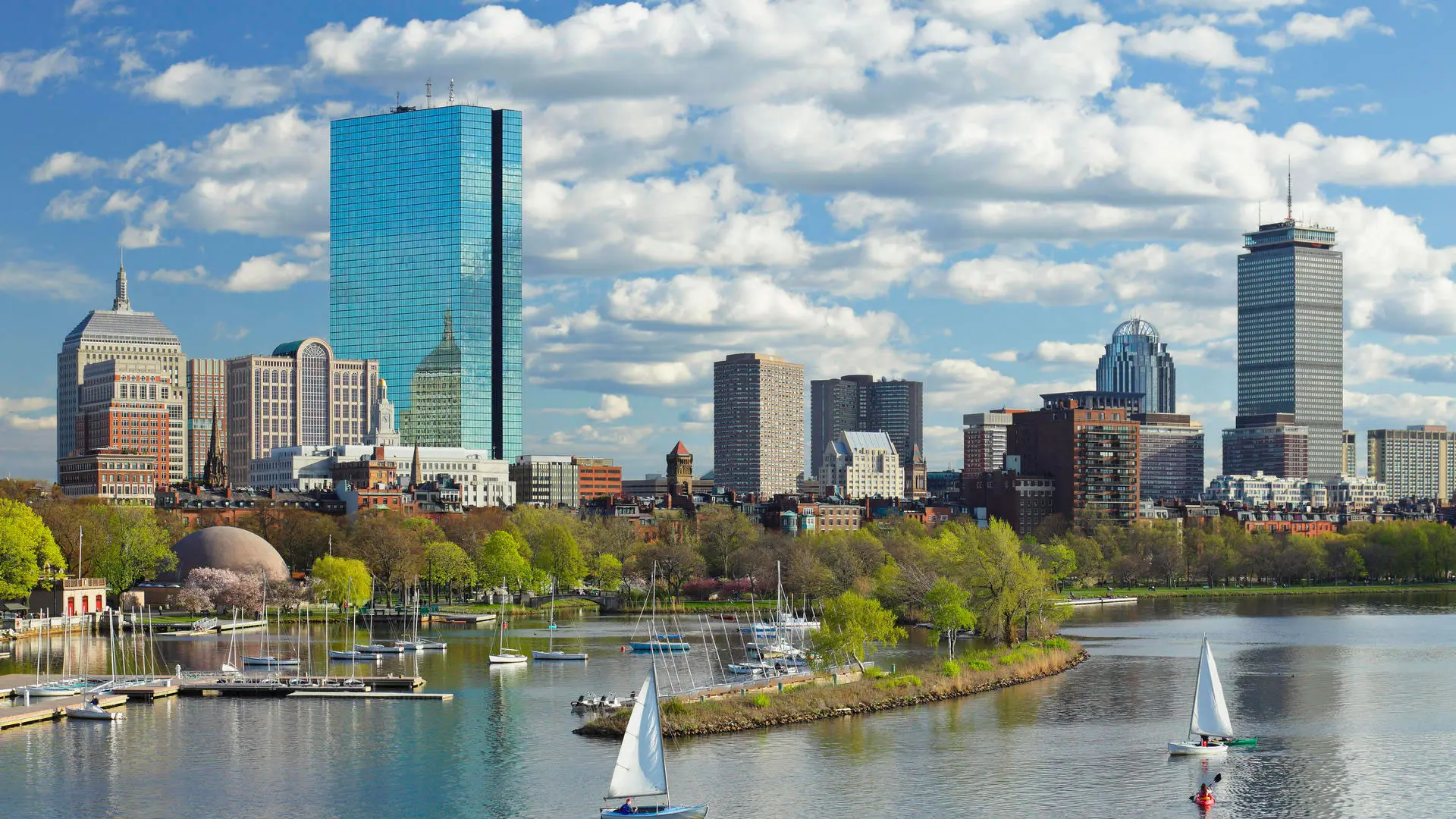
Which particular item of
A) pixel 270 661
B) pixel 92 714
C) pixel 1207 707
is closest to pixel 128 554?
pixel 270 661

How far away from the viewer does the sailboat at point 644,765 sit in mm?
64125

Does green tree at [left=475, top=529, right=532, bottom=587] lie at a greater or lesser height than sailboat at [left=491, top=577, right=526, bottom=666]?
greater

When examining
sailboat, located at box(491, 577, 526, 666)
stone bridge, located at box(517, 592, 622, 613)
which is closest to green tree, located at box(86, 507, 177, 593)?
stone bridge, located at box(517, 592, 622, 613)

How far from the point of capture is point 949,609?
11962 cm

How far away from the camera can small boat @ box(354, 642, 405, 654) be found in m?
124

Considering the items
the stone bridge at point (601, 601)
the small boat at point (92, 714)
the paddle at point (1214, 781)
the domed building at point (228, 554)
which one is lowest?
the stone bridge at point (601, 601)

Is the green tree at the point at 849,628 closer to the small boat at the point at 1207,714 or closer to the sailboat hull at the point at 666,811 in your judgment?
the small boat at the point at 1207,714

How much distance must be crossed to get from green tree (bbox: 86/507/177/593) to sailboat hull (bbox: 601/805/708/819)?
109m

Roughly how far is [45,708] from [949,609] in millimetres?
57973

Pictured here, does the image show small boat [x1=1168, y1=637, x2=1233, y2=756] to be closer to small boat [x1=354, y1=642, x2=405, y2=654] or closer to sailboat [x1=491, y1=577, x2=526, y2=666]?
sailboat [x1=491, y1=577, x2=526, y2=666]

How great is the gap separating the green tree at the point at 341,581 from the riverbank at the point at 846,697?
65459mm

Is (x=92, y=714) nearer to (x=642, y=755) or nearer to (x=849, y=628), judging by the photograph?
(x=642, y=755)

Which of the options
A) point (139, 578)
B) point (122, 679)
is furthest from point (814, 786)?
point (139, 578)

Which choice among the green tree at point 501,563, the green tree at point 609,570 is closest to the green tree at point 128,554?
the green tree at point 501,563
